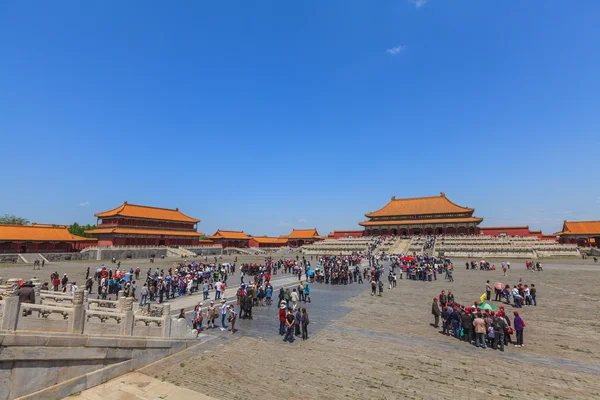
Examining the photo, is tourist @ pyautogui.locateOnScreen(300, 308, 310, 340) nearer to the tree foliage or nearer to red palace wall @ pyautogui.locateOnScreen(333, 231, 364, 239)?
red palace wall @ pyautogui.locateOnScreen(333, 231, 364, 239)

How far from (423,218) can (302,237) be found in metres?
37.5

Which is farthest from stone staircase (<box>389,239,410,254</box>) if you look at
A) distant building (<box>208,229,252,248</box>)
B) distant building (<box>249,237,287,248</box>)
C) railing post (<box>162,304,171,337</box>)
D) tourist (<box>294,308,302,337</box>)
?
railing post (<box>162,304,171,337</box>)

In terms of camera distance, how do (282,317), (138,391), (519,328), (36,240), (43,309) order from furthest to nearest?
(36,240), (282,317), (519,328), (138,391), (43,309)

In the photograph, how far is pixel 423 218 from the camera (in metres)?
71.9

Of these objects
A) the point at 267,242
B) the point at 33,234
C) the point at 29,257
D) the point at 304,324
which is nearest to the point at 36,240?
the point at 33,234

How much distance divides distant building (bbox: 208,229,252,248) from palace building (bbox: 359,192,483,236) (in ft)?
109

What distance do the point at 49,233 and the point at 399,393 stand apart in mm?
61223

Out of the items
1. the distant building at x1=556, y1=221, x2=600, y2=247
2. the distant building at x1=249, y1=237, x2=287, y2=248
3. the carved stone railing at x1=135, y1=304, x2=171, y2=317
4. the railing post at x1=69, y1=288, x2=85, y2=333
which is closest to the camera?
the railing post at x1=69, y1=288, x2=85, y2=333

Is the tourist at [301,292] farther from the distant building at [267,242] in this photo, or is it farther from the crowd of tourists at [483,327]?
the distant building at [267,242]

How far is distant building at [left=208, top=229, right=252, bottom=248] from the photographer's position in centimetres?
7950

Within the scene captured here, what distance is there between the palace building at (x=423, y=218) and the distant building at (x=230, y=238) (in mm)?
33305

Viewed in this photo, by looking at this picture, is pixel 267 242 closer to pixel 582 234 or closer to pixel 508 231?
pixel 508 231

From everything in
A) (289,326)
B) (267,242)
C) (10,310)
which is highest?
(267,242)

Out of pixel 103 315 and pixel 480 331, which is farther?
pixel 480 331
